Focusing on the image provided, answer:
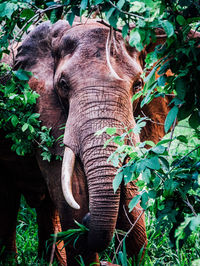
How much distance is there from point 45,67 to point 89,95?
30.9 inches

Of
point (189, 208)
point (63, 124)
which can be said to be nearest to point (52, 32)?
point (63, 124)

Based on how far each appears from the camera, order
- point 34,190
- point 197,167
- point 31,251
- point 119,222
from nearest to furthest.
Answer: point 197,167, point 119,222, point 34,190, point 31,251

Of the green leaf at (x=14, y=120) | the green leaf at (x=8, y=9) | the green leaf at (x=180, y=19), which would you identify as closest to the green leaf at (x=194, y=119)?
the green leaf at (x=180, y=19)

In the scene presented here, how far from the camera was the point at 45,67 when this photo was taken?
159 inches

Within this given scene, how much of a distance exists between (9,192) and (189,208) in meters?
3.34

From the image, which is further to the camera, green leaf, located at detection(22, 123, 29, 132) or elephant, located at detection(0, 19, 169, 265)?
green leaf, located at detection(22, 123, 29, 132)

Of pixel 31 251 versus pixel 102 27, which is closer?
pixel 102 27

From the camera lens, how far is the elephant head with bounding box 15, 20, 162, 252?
3.15m

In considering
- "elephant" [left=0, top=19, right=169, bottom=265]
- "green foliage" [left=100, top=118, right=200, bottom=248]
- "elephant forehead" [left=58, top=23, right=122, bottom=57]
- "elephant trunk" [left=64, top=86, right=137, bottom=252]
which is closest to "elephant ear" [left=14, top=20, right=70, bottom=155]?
"elephant" [left=0, top=19, right=169, bottom=265]

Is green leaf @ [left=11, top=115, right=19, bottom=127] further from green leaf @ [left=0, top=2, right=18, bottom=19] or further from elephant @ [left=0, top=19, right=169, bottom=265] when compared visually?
green leaf @ [left=0, top=2, right=18, bottom=19]

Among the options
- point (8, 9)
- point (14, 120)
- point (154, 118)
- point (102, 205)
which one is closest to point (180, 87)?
point (8, 9)

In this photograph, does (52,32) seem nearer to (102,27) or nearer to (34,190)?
(102,27)

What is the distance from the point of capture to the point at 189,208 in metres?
2.35

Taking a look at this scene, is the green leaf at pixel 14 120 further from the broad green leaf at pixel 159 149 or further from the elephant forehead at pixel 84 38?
the broad green leaf at pixel 159 149
